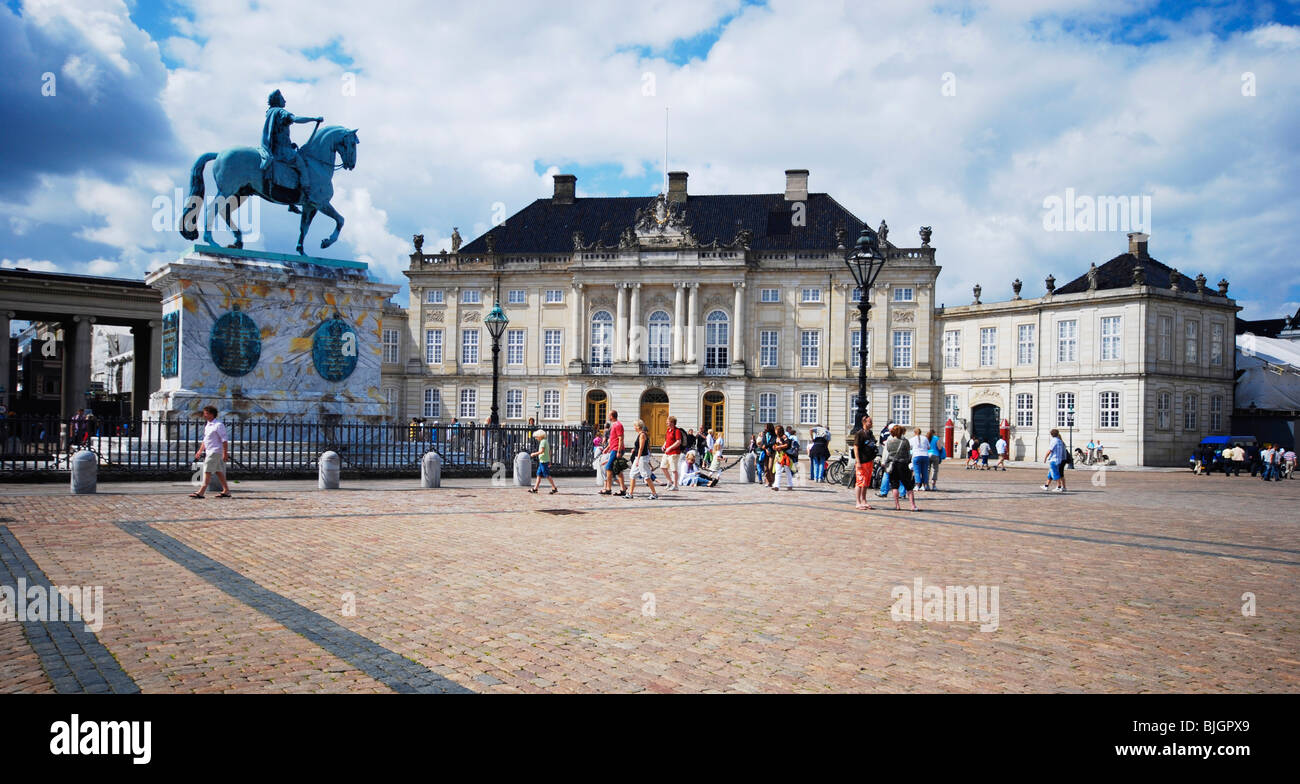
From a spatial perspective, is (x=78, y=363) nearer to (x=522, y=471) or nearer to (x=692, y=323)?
(x=692, y=323)

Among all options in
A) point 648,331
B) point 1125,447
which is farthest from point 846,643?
point 648,331

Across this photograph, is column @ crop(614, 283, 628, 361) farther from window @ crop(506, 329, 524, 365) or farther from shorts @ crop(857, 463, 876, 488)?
shorts @ crop(857, 463, 876, 488)

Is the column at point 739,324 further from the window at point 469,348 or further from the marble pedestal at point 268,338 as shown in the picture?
the marble pedestal at point 268,338

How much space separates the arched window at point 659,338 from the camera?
2303 inches

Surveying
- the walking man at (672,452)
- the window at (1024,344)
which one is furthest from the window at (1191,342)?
the walking man at (672,452)

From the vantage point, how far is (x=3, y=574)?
7.79 meters

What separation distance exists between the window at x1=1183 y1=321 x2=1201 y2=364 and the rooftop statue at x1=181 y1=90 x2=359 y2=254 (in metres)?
47.3

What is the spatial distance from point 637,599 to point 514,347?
5419 cm

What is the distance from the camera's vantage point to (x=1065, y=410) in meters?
50.8

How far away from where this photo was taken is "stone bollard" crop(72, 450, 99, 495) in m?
15.5

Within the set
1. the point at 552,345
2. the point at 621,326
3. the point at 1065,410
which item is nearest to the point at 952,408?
the point at 1065,410
